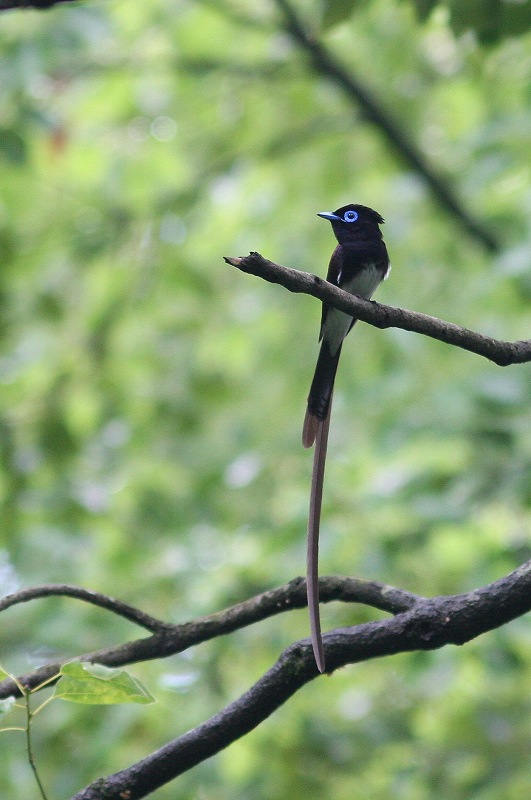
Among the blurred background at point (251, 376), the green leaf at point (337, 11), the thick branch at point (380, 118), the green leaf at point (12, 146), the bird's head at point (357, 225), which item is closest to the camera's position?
the green leaf at point (337, 11)

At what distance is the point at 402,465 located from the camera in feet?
16.8

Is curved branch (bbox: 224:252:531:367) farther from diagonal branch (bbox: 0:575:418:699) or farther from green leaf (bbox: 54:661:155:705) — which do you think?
green leaf (bbox: 54:661:155:705)

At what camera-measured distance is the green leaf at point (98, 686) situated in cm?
191

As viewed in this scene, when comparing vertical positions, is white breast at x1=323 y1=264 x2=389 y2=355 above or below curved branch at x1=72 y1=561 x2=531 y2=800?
above

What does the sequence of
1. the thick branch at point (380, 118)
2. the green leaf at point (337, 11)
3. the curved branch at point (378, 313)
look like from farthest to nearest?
the thick branch at point (380, 118) < the green leaf at point (337, 11) < the curved branch at point (378, 313)

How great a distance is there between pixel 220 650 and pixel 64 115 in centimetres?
459

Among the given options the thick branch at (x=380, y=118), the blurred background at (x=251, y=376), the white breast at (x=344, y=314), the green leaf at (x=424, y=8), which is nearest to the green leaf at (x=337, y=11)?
the blurred background at (x=251, y=376)

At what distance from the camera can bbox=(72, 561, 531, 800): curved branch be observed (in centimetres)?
212

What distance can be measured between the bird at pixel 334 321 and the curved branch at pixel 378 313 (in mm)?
513

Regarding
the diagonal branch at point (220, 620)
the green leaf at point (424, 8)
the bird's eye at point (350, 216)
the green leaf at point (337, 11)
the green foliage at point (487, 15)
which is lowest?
the diagonal branch at point (220, 620)

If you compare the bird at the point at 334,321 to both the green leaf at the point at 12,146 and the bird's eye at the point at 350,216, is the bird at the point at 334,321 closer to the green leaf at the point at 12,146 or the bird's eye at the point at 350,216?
the bird's eye at the point at 350,216

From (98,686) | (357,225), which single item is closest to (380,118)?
(357,225)

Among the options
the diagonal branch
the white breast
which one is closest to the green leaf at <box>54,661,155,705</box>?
the diagonal branch

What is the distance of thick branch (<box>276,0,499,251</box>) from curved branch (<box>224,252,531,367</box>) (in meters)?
4.39
